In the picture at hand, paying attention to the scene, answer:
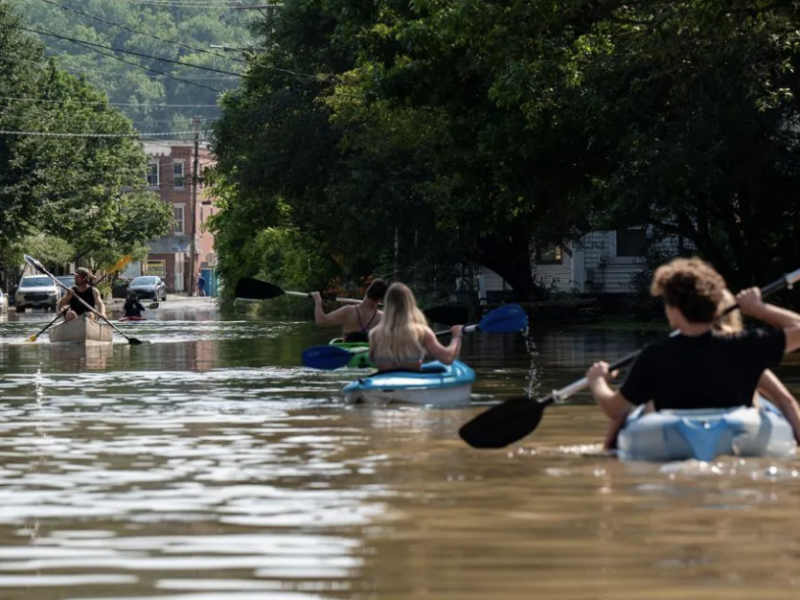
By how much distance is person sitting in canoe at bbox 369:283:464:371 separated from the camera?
19203 millimetres

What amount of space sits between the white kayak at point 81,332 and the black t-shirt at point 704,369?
25.1m

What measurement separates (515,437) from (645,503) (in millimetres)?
2996

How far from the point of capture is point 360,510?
10812 mm

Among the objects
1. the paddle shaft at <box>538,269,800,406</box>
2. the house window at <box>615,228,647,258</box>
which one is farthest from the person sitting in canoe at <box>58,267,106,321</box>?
the paddle shaft at <box>538,269,800,406</box>

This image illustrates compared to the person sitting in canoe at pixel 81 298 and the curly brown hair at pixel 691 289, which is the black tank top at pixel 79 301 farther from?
the curly brown hair at pixel 691 289

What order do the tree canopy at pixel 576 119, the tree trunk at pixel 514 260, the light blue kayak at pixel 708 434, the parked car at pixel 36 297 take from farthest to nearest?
the parked car at pixel 36 297
the tree trunk at pixel 514 260
the tree canopy at pixel 576 119
the light blue kayak at pixel 708 434

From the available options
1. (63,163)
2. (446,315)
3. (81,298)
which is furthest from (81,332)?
(63,163)

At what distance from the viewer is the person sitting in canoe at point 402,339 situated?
19.2m

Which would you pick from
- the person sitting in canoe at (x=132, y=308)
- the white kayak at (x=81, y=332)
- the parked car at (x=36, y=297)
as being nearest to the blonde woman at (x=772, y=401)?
the white kayak at (x=81, y=332)

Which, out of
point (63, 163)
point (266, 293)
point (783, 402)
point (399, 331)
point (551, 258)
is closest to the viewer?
point (783, 402)

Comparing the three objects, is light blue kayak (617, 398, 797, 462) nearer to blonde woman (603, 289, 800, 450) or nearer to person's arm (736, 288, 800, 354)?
blonde woman (603, 289, 800, 450)

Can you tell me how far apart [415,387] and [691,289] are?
746 cm

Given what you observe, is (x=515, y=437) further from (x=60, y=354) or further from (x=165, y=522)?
(x=60, y=354)

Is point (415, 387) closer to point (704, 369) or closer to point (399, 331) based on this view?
point (399, 331)
